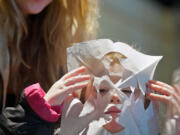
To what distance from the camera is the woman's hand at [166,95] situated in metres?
0.76

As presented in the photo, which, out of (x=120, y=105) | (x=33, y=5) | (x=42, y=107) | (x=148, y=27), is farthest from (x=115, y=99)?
(x=148, y=27)

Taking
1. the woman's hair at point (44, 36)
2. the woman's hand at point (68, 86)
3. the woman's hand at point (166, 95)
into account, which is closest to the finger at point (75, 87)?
the woman's hand at point (68, 86)

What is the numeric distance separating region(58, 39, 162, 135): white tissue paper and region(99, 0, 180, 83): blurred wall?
247 centimetres

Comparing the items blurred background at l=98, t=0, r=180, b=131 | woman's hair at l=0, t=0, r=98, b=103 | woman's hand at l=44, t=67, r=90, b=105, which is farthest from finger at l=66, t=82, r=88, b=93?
blurred background at l=98, t=0, r=180, b=131

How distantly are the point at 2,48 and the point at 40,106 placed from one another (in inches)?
13.9

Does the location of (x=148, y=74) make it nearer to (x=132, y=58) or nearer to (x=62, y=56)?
(x=132, y=58)

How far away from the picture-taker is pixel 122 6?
3920 millimetres

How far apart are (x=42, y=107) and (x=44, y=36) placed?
0.49m

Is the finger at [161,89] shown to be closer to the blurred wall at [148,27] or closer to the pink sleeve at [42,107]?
the pink sleeve at [42,107]

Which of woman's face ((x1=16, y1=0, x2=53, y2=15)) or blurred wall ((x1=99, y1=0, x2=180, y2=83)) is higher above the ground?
woman's face ((x1=16, y1=0, x2=53, y2=15))

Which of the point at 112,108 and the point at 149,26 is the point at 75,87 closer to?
the point at 112,108

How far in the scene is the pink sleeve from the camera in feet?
2.91

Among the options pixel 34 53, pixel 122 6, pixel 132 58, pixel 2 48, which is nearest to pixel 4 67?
pixel 2 48

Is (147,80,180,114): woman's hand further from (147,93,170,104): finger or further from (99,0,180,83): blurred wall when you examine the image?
(99,0,180,83): blurred wall
